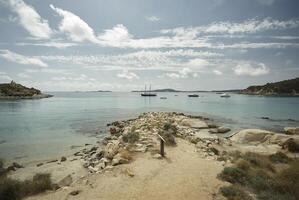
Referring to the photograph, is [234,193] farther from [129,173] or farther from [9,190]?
[9,190]

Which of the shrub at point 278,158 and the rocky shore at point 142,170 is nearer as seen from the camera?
the rocky shore at point 142,170

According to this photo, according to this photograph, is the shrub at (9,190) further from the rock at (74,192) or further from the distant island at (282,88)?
the distant island at (282,88)

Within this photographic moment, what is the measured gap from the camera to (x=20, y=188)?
9172 millimetres

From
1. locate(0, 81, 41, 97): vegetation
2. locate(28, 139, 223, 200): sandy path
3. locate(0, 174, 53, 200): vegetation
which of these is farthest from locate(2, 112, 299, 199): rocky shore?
locate(0, 81, 41, 97): vegetation

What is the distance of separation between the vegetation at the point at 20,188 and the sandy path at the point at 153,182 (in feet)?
1.49

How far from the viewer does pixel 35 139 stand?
80.6ft

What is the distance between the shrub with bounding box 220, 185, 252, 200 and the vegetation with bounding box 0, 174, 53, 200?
7400mm

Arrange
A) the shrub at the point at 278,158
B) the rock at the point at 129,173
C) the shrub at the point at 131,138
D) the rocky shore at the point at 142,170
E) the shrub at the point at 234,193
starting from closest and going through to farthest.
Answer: the shrub at the point at 234,193 → the rocky shore at the point at 142,170 → the rock at the point at 129,173 → the shrub at the point at 278,158 → the shrub at the point at 131,138

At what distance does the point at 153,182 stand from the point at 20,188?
→ 18.0ft

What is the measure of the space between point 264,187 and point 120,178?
620 centimetres

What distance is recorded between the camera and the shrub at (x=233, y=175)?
33.6ft

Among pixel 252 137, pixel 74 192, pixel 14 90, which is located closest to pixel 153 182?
pixel 74 192

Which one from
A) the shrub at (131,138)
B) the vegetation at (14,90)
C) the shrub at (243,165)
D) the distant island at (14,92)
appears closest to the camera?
the shrub at (243,165)

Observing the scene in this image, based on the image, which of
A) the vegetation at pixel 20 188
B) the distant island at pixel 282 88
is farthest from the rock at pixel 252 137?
the distant island at pixel 282 88
